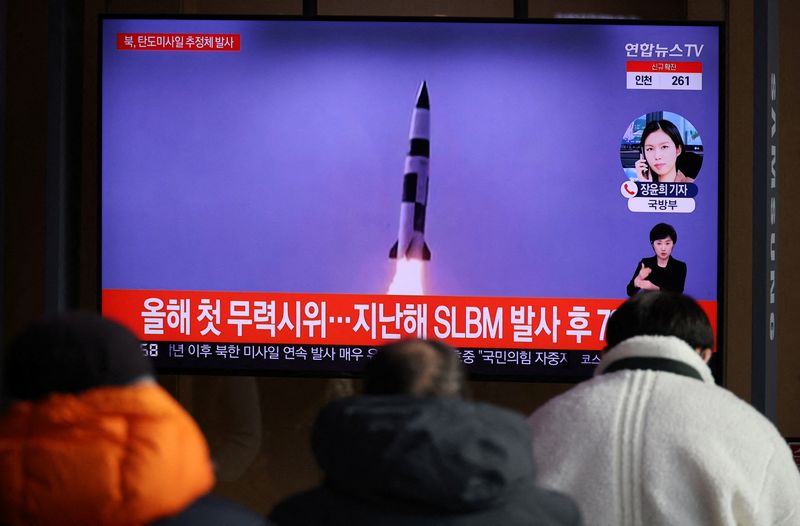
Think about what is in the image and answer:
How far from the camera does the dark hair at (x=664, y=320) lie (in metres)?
2.11

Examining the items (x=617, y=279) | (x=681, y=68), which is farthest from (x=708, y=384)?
(x=681, y=68)

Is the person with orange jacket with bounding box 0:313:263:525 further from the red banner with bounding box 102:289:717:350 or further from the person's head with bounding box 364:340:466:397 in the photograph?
the red banner with bounding box 102:289:717:350

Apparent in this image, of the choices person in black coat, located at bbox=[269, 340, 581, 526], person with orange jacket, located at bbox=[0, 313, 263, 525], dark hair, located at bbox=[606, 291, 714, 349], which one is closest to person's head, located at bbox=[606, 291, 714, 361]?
dark hair, located at bbox=[606, 291, 714, 349]

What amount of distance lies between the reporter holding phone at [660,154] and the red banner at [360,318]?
0.42 m

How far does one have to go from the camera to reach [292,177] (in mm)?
3734

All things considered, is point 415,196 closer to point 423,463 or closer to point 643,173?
point 643,173

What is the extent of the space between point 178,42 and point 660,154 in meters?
1.67

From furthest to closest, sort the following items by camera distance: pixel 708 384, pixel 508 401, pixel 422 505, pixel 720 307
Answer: pixel 508 401, pixel 720 307, pixel 708 384, pixel 422 505

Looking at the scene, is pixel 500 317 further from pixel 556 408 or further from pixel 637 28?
pixel 556 408

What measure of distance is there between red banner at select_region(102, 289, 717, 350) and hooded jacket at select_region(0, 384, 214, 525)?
7.62 feet

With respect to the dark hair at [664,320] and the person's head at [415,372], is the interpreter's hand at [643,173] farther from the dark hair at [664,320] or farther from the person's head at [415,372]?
the person's head at [415,372]

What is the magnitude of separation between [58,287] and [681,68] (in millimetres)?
2222

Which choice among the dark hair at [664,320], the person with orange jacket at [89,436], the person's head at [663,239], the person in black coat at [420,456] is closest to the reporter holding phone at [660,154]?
the person's head at [663,239]

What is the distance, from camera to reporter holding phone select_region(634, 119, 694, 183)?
12.0 ft
